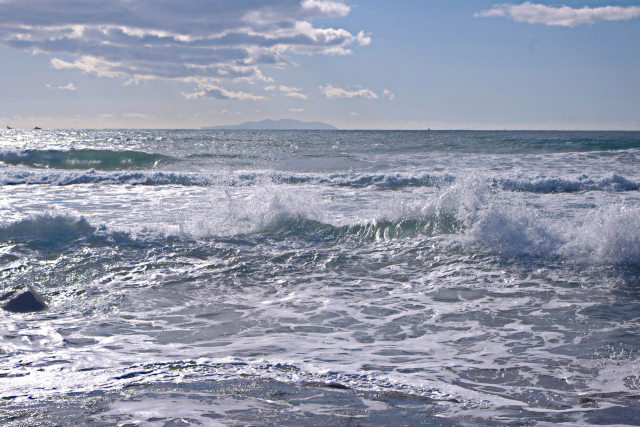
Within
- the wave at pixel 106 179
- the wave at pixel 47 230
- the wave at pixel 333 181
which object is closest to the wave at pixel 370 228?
the wave at pixel 47 230

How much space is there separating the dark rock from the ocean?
10cm

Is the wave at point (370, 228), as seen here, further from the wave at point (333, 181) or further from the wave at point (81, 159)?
the wave at point (81, 159)

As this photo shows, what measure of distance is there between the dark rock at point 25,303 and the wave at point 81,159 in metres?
23.6

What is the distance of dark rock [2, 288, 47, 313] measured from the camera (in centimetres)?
563

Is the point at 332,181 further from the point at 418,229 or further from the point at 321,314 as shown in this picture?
the point at 321,314

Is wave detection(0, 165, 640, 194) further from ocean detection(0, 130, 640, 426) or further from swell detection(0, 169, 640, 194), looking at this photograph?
ocean detection(0, 130, 640, 426)

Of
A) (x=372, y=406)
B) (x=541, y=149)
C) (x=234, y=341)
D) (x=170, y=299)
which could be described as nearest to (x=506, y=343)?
(x=372, y=406)

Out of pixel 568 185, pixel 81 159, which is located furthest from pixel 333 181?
pixel 81 159

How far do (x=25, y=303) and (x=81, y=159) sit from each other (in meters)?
27.8

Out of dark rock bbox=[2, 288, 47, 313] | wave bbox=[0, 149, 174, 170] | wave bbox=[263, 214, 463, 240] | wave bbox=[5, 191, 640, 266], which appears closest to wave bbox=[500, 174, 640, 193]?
wave bbox=[5, 191, 640, 266]

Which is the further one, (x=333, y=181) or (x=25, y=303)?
(x=333, y=181)

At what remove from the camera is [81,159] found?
31.1 metres

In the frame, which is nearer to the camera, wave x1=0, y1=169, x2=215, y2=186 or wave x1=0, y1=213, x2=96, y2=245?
wave x1=0, y1=213, x2=96, y2=245

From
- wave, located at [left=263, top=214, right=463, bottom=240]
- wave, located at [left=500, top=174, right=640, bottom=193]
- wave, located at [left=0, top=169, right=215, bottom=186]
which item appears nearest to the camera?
wave, located at [left=263, top=214, right=463, bottom=240]
